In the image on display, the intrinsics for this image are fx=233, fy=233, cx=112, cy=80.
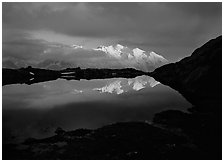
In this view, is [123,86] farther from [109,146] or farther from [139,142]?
[109,146]

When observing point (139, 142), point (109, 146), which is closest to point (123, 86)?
point (139, 142)

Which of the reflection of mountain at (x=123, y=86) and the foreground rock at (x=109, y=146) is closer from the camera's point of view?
the foreground rock at (x=109, y=146)

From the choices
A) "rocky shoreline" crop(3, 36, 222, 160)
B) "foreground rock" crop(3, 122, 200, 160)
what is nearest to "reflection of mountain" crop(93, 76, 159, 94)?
"rocky shoreline" crop(3, 36, 222, 160)

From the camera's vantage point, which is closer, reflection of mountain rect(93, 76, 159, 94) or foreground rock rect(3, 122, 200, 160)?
foreground rock rect(3, 122, 200, 160)

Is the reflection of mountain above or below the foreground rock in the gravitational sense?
above

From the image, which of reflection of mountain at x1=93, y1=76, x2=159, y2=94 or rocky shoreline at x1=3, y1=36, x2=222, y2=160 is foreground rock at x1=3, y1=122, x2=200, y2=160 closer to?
rocky shoreline at x1=3, y1=36, x2=222, y2=160

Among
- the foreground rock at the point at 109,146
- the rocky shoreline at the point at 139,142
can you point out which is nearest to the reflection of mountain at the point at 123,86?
the rocky shoreline at the point at 139,142

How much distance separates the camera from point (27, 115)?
3759 centimetres

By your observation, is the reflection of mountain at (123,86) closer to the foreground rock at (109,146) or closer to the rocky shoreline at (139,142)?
the rocky shoreline at (139,142)

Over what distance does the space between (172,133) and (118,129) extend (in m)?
6.28

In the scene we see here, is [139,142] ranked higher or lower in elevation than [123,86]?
lower

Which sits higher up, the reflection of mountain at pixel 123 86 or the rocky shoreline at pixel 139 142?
the reflection of mountain at pixel 123 86

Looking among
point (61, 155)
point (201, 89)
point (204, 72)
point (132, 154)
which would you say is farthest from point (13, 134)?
point (204, 72)

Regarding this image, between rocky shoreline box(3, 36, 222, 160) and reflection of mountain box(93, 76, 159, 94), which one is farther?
reflection of mountain box(93, 76, 159, 94)
